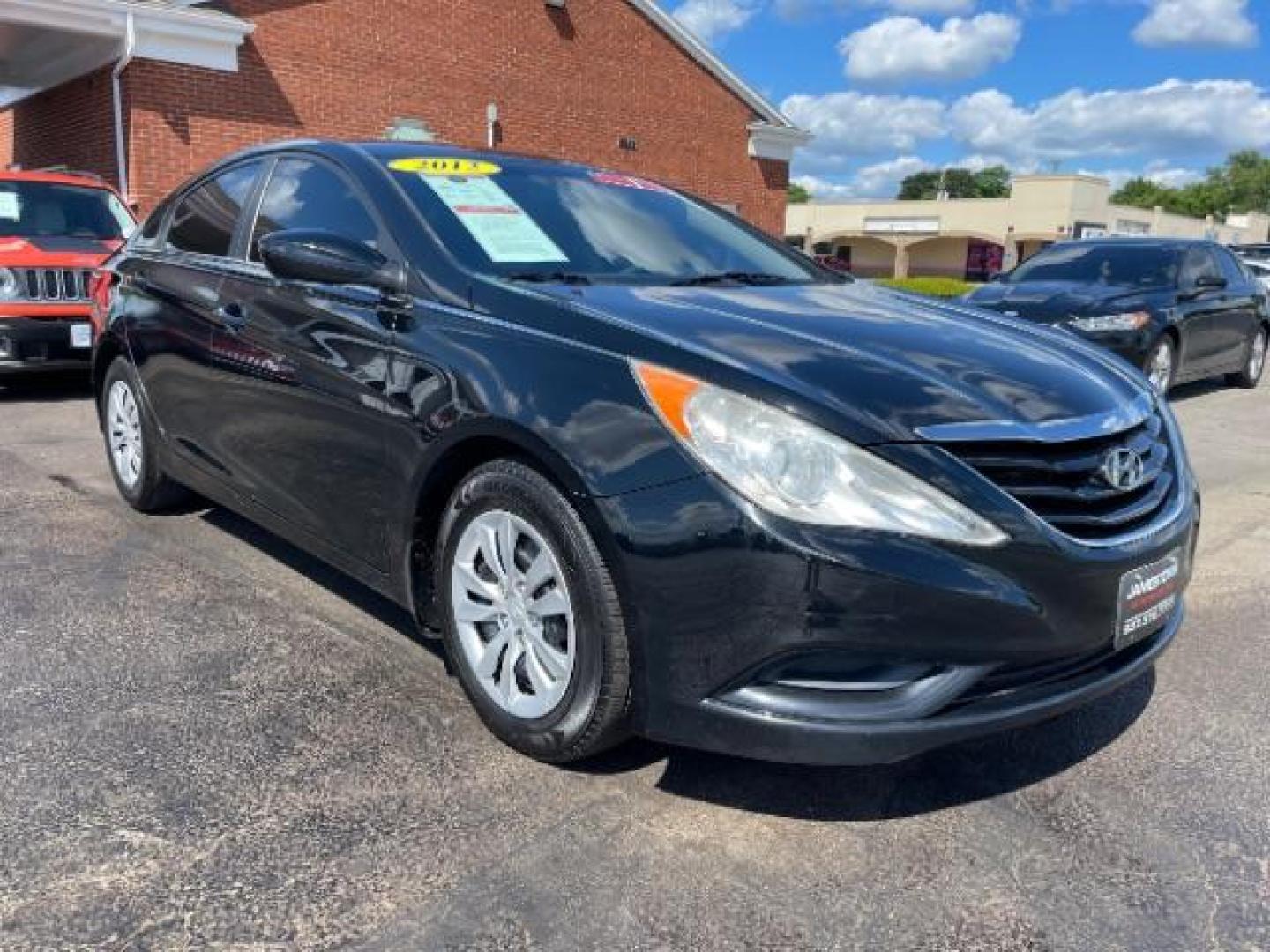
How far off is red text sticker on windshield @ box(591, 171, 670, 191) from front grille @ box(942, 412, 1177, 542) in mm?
2041

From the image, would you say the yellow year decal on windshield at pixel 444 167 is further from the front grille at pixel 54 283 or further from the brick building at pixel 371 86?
the brick building at pixel 371 86

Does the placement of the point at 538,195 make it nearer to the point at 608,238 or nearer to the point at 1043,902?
the point at 608,238

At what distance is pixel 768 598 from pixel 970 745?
108 centimetres

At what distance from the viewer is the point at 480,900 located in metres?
2.28

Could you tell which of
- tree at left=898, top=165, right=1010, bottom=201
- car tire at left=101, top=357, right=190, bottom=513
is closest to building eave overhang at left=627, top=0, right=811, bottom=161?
car tire at left=101, top=357, right=190, bottom=513

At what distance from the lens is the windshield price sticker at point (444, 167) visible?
3.50 metres

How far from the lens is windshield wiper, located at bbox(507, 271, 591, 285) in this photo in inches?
120

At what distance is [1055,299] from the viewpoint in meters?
8.83

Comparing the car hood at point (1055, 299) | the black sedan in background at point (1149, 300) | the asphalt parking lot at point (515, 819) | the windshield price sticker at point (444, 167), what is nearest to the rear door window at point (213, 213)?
the windshield price sticker at point (444, 167)

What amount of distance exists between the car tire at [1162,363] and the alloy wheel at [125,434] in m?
7.40

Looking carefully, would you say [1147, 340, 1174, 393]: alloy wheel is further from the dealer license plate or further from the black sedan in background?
the dealer license plate

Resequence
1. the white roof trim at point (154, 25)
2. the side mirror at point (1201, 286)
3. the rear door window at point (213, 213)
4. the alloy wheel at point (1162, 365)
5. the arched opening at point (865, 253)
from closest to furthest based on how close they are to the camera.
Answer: the rear door window at point (213, 213)
the alloy wheel at point (1162, 365)
the side mirror at point (1201, 286)
the white roof trim at point (154, 25)
the arched opening at point (865, 253)

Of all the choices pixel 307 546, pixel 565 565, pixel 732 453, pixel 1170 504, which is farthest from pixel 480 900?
pixel 1170 504

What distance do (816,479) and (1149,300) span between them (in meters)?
7.77
